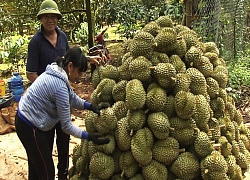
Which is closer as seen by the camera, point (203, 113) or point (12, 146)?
point (203, 113)

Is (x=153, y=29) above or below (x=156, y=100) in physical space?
above

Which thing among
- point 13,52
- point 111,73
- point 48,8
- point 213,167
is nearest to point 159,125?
point 213,167

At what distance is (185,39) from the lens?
274 cm

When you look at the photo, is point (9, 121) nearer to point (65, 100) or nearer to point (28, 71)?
point (28, 71)

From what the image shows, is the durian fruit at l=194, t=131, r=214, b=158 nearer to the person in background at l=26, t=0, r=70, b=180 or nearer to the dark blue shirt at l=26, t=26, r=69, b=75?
the person in background at l=26, t=0, r=70, b=180

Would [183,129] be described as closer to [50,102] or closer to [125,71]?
[125,71]

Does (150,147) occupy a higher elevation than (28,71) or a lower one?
lower

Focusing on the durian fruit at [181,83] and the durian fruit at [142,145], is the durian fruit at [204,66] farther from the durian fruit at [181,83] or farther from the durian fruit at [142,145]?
the durian fruit at [142,145]

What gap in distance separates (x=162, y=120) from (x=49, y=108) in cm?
96

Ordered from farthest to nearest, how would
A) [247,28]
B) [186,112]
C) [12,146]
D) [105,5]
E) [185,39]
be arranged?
[105,5], [247,28], [12,146], [185,39], [186,112]

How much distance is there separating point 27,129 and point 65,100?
48cm

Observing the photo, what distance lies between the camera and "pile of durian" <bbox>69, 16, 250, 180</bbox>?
2.31 metres

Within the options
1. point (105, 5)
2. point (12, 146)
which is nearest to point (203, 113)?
point (12, 146)

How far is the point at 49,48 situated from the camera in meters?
3.10
